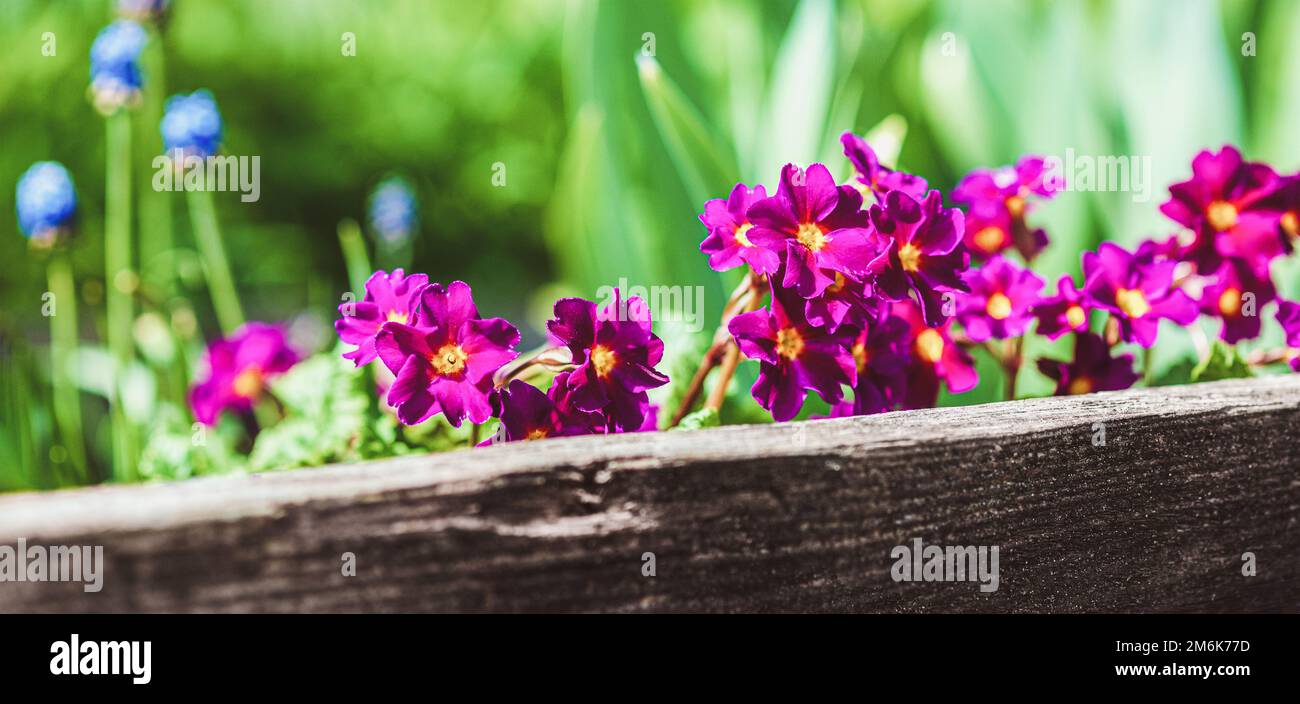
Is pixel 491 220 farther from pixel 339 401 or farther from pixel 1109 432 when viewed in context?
pixel 1109 432

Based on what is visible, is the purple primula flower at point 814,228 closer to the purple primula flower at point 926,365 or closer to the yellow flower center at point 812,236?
the yellow flower center at point 812,236

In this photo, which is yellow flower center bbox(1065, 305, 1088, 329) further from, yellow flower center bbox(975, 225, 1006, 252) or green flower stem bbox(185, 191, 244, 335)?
green flower stem bbox(185, 191, 244, 335)

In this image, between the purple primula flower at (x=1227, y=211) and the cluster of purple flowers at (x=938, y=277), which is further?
the purple primula flower at (x=1227, y=211)

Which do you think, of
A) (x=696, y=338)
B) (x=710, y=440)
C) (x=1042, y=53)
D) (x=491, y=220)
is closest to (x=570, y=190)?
(x=696, y=338)

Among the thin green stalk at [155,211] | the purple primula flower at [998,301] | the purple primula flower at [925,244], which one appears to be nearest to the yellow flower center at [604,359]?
the purple primula flower at [925,244]

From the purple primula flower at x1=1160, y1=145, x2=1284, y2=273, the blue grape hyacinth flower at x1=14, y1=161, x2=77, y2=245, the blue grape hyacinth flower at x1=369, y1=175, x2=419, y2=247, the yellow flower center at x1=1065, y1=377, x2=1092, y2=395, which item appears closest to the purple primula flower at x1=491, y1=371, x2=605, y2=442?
the yellow flower center at x1=1065, y1=377, x2=1092, y2=395

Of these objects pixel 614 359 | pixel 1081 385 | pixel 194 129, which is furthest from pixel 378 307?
pixel 194 129

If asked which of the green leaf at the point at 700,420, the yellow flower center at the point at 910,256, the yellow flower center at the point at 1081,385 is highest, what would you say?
the yellow flower center at the point at 910,256
